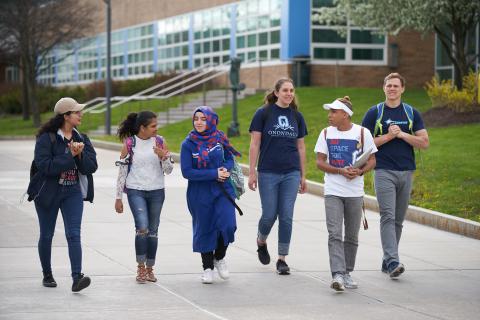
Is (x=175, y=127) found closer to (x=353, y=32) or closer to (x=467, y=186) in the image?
(x=353, y=32)

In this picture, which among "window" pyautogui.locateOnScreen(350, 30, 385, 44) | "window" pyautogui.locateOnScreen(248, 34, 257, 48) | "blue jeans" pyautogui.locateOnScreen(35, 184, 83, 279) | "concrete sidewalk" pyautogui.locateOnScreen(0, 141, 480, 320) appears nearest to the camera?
"concrete sidewalk" pyautogui.locateOnScreen(0, 141, 480, 320)

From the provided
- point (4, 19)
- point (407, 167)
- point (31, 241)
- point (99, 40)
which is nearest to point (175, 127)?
point (4, 19)

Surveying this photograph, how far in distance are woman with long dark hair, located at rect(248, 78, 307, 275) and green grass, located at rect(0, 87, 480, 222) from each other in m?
2.62

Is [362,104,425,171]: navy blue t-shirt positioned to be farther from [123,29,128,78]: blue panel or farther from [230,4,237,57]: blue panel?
[123,29,128,78]: blue panel

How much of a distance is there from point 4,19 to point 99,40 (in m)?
15.6

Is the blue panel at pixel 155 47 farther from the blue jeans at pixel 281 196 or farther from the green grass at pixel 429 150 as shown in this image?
the blue jeans at pixel 281 196

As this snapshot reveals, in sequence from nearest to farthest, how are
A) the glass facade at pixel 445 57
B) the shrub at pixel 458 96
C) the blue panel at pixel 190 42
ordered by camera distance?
1. the shrub at pixel 458 96
2. the glass facade at pixel 445 57
3. the blue panel at pixel 190 42

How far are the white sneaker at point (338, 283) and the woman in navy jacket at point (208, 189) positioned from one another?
1063 mm

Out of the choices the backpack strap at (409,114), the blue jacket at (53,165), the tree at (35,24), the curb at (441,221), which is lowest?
the curb at (441,221)

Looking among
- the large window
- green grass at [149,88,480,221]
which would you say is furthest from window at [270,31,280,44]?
green grass at [149,88,480,221]

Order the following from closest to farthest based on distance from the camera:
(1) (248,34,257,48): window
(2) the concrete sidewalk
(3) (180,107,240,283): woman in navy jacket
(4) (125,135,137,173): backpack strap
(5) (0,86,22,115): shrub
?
1. (2) the concrete sidewalk
2. (3) (180,107,240,283): woman in navy jacket
3. (4) (125,135,137,173): backpack strap
4. (1) (248,34,257,48): window
5. (5) (0,86,22,115): shrub

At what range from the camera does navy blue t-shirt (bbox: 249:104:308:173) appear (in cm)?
1084

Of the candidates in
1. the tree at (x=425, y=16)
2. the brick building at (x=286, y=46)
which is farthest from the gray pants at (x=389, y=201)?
the brick building at (x=286, y=46)

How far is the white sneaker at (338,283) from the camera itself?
9.75 meters
